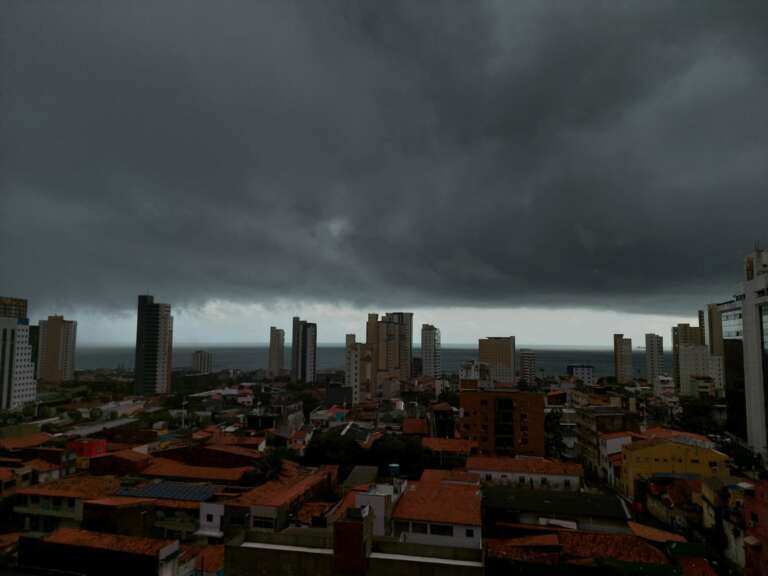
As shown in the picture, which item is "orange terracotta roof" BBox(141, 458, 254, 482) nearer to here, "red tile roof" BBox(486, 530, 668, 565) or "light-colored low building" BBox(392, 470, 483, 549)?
"light-colored low building" BBox(392, 470, 483, 549)

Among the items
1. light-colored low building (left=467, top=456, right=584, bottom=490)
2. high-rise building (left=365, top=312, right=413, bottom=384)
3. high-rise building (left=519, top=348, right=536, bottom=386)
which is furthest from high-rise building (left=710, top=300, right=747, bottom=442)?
high-rise building (left=519, top=348, right=536, bottom=386)

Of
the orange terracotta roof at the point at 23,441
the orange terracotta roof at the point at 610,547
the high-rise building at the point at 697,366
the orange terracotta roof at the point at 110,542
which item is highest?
the high-rise building at the point at 697,366

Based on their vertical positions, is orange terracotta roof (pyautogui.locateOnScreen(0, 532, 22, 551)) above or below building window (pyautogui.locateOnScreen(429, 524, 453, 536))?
below

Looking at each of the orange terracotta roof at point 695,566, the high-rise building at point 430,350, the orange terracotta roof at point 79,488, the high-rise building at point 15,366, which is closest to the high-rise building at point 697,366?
the high-rise building at point 430,350

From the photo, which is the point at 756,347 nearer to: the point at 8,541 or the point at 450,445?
the point at 450,445

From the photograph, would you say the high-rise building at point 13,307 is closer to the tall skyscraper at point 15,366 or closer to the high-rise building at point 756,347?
the tall skyscraper at point 15,366

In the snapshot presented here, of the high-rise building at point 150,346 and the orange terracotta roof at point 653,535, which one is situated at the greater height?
the high-rise building at point 150,346

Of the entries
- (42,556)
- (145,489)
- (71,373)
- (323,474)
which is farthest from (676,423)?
(71,373)
